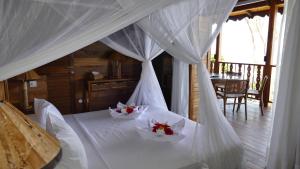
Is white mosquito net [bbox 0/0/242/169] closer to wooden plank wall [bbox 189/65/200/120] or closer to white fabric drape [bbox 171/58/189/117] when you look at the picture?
white fabric drape [bbox 171/58/189/117]

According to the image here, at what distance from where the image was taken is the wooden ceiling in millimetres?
5102

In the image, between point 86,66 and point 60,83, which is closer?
point 60,83

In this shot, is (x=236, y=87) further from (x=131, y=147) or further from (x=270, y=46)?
(x=131, y=147)

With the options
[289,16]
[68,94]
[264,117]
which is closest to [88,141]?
[68,94]

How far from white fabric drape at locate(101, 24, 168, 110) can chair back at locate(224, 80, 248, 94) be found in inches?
65.4

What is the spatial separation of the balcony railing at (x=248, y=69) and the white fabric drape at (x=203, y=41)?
3.51 meters

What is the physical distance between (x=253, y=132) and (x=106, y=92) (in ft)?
8.19

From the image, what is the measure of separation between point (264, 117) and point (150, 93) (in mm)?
2452

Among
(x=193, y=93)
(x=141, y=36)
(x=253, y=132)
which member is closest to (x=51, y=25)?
(x=141, y=36)

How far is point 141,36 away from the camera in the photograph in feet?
10.6

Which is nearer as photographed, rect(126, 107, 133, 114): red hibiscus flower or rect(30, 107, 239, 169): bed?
rect(30, 107, 239, 169): bed

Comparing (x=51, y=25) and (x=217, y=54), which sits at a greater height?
(x=217, y=54)

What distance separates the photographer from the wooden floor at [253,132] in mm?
2656

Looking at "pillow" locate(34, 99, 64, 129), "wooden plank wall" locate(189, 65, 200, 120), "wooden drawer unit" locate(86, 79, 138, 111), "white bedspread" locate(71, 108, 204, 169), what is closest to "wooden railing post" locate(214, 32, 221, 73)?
"wooden plank wall" locate(189, 65, 200, 120)
